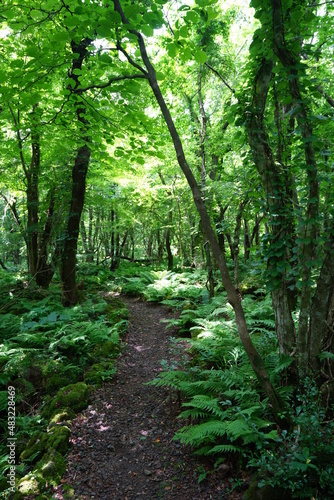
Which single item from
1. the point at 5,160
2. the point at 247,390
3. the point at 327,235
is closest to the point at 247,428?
the point at 247,390

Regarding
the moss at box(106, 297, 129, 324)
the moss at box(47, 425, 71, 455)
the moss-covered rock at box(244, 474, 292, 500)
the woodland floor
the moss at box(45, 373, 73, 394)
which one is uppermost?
the moss at box(106, 297, 129, 324)

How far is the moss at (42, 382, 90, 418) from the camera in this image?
428cm

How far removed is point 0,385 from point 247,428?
14.3 feet

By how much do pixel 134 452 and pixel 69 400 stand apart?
1.34 meters

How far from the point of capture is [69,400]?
4367 millimetres

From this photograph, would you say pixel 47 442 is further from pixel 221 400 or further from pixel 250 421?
pixel 250 421

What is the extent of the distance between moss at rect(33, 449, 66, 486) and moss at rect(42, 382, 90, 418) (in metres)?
0.92

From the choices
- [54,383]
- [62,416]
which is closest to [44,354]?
[54,383]

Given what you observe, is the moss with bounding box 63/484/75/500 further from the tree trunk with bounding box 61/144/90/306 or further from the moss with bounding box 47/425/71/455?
the tree trunk with bounding box 61/144/90/306

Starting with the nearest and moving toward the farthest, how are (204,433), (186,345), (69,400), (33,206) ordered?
(204,433), (69,400), (186,345), (33,206)

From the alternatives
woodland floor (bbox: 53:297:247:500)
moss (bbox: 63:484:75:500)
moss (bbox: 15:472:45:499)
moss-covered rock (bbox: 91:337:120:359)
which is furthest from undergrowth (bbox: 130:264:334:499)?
moss-covered rock (bbox: 91:337:120:359)

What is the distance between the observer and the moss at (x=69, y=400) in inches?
168

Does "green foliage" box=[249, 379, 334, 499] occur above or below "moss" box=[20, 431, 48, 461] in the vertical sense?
above

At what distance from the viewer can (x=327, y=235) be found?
3.11 metres
